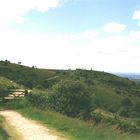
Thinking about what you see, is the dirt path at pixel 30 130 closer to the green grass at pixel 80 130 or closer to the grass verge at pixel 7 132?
the grass verge at pixel 7 132

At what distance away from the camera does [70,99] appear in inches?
1484

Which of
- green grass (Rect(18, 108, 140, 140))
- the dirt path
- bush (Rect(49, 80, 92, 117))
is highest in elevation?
bush (Rect(49, 80, 92, 117))

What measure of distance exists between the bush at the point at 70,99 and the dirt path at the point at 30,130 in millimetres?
5693

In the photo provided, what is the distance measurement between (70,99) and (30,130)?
1175 cm

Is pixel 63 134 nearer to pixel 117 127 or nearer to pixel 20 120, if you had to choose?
pixel 117 127

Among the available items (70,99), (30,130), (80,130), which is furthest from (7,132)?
(70,99)

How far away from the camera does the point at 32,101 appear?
41406 millimetres

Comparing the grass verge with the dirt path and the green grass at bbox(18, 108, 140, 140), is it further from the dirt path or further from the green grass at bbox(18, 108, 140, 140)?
the green grass at bbox(18, 108, 140, 140)

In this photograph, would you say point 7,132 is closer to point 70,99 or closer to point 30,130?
point 30,130

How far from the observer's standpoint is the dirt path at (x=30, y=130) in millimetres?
23766

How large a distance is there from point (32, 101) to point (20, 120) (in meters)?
10.2

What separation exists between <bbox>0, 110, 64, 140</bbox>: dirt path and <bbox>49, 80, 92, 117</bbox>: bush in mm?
5693

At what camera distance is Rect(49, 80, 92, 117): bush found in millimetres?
37362

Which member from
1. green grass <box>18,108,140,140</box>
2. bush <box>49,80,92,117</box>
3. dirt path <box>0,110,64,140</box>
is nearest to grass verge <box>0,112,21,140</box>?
dirt path <box>0,110,64,140</box>
